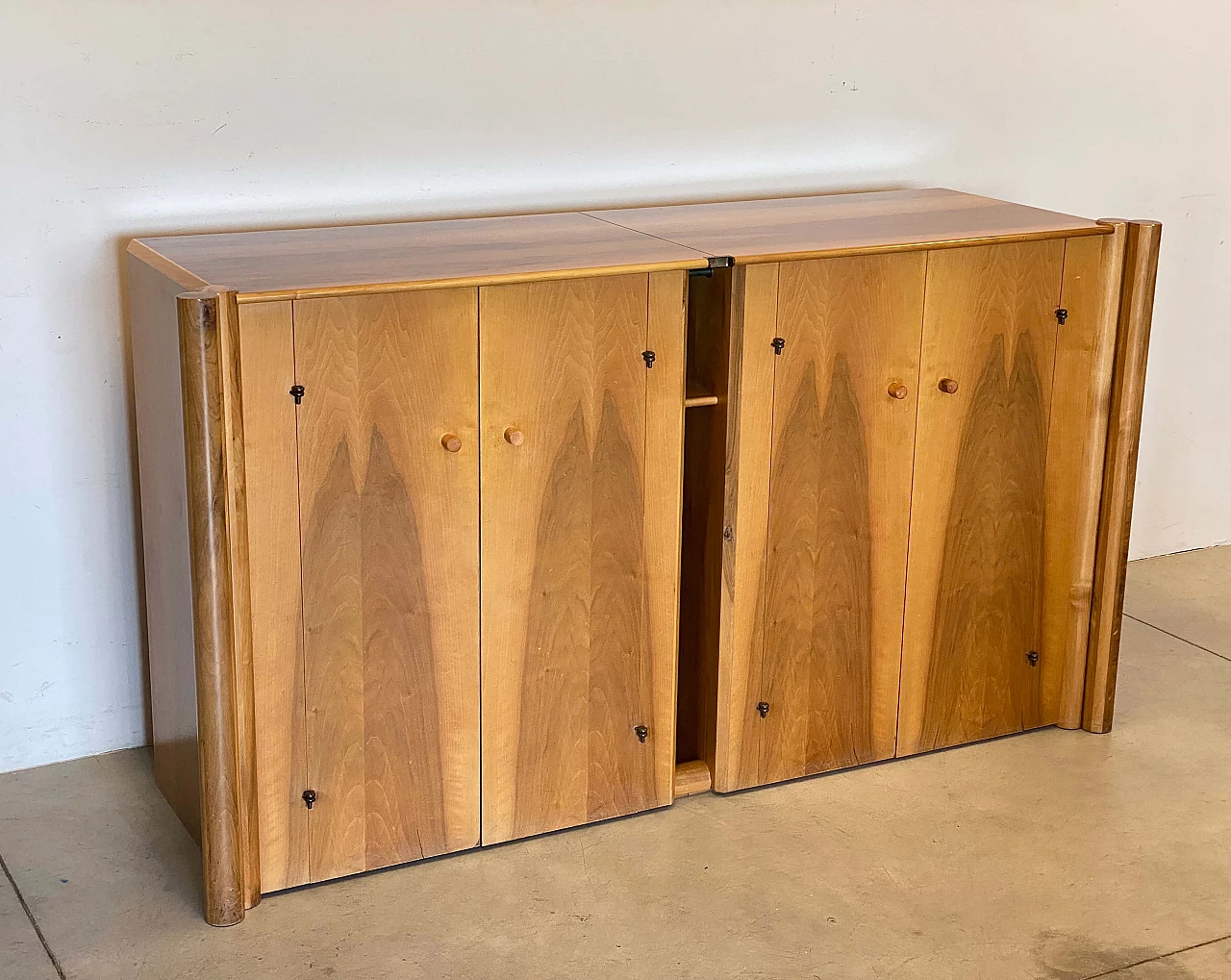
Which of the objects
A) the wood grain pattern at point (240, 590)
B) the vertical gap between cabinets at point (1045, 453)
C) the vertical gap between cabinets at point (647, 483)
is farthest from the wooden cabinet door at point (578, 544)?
the vertical gap between cabinets at point (1045, 453)

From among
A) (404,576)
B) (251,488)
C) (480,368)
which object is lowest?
(404,576)

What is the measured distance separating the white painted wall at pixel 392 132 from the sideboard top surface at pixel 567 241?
0.49ft

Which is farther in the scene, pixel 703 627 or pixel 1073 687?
pixel 1073 687

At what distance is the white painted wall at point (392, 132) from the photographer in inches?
117

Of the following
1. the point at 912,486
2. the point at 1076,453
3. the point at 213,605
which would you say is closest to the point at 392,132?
the point at 213,605

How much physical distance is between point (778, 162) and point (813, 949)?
6.18 feet

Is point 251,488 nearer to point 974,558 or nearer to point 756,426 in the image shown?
point 756,426

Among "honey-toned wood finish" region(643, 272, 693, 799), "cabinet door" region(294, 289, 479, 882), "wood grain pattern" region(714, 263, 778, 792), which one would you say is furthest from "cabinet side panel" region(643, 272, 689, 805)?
"cabinet door" region(294, 289, 479, 882)

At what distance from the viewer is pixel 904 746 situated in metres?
3.34

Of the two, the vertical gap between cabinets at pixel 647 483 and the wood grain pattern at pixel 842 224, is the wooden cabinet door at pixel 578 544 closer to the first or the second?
the vertical gap between cabinets at pixel 647 483

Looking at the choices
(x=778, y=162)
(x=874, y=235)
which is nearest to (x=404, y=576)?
(x=874, y=235)

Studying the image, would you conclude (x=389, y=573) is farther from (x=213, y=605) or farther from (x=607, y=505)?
(x=607, y=505)

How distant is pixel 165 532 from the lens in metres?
2.83

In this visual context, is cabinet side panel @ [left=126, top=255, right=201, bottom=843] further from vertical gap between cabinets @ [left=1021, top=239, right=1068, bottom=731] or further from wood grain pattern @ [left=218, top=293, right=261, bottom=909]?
vertical gap between cabinets @ [left=1021, top=239, right=1068, bottom=731]
